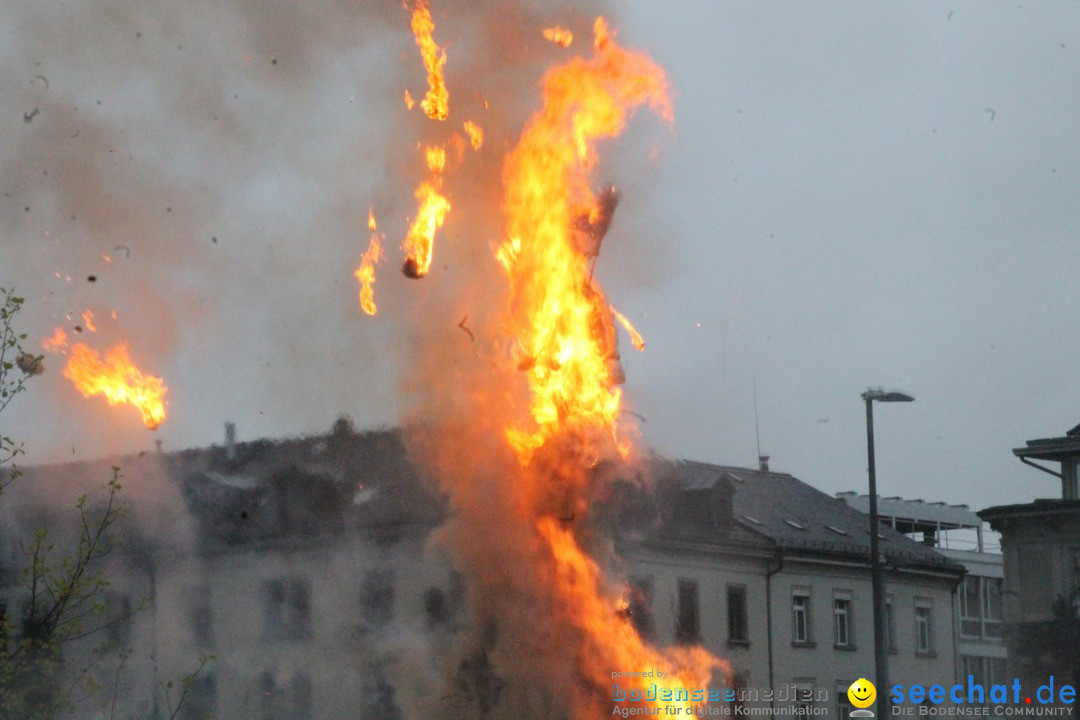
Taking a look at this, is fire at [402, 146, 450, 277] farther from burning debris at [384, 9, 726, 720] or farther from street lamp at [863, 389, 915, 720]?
street lamp at [863, 389, 915, 720]

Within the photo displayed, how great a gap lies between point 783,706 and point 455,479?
1722 centimetres

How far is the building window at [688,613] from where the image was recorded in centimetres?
3466

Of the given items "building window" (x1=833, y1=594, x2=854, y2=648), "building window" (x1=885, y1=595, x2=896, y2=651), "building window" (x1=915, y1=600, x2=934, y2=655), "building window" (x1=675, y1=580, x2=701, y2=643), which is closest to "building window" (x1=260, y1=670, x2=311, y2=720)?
"building window" (x1=675, y1=580, x2=701, y2=643)

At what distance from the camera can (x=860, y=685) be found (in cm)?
3956

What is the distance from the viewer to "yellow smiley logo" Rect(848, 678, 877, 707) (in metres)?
38.9

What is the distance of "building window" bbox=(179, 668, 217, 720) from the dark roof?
1219 cm

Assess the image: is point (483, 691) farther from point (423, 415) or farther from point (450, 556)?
point (423, 415)

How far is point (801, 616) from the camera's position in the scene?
133 feet

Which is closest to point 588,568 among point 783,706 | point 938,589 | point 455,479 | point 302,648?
point 455,479

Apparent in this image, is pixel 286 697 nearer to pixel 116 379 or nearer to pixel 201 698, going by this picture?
pixel 201 698

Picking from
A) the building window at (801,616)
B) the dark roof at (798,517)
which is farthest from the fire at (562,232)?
the building window at (801,616)

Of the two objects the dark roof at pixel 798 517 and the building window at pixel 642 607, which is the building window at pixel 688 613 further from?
the dark roof at pixel 798 517

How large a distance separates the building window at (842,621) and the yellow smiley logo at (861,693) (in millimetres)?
1195

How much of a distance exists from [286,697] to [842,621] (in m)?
16.9
